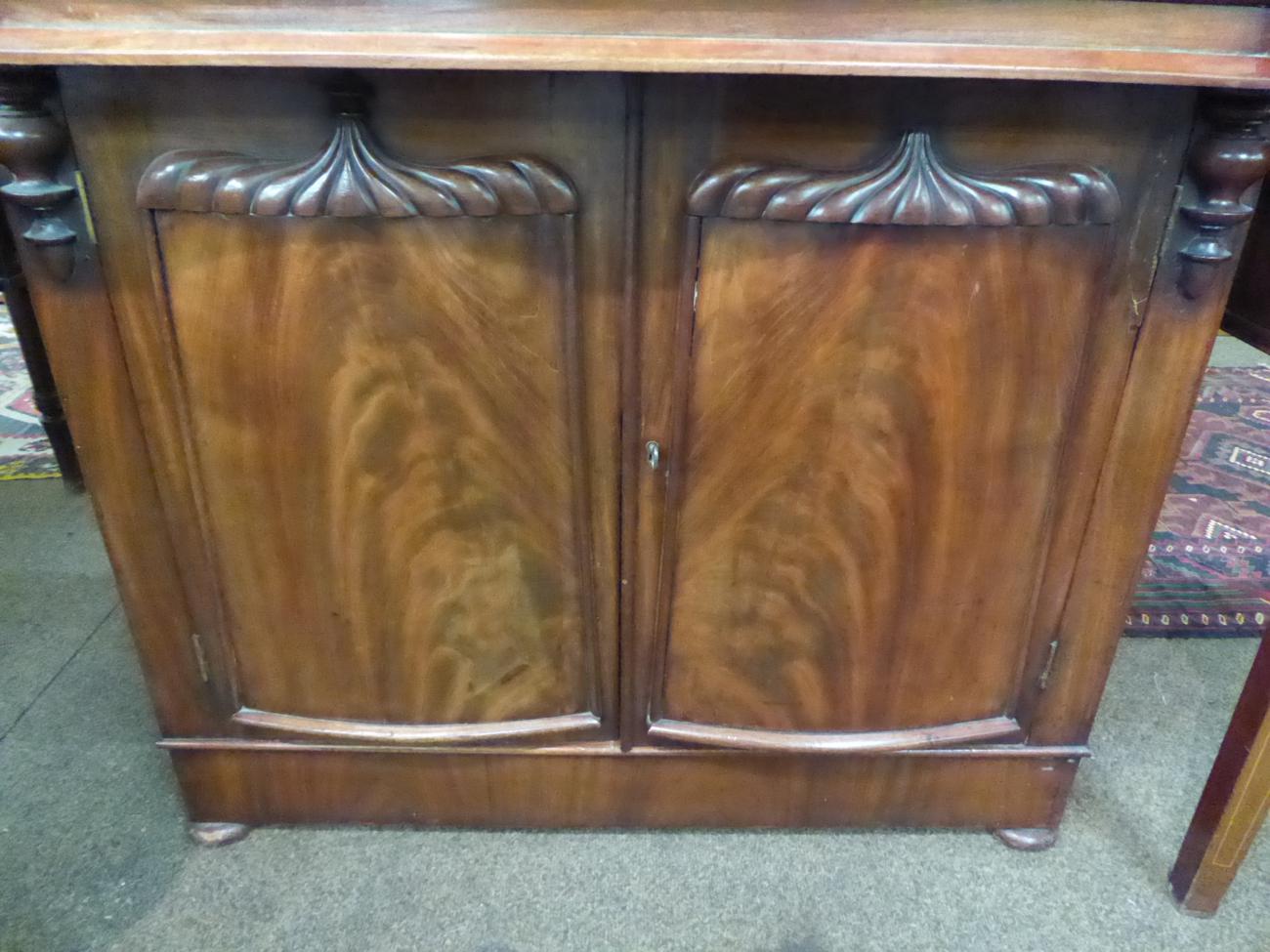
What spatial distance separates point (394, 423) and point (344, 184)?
0.21 m

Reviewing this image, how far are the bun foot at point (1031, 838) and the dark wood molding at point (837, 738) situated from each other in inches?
6.3

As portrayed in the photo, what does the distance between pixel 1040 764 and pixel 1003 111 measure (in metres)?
0.70

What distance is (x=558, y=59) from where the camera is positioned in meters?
0.64

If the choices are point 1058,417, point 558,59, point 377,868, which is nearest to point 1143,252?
point 1058,417

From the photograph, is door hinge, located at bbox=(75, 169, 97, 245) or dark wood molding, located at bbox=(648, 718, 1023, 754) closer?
door hinge, located at bbox=(75, 169, 97, 245)

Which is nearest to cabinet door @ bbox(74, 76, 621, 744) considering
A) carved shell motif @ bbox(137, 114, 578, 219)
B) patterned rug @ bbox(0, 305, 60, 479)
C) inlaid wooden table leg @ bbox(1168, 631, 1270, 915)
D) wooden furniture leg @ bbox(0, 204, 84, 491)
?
carved shell motif @ bbox(137, 114, 578, 219)

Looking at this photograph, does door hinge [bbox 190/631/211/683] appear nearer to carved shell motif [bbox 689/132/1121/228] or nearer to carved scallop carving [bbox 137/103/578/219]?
carved scallop carving [bbox 137/103/578/219]

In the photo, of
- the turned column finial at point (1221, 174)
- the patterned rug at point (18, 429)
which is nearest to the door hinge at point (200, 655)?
the turned column finial at point (1221, 174)

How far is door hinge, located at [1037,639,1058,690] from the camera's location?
0.96 meters

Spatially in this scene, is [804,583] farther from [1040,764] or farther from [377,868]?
[377,868]

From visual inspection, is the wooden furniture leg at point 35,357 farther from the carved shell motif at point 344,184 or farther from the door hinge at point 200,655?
the carved shell motif at point 344,184

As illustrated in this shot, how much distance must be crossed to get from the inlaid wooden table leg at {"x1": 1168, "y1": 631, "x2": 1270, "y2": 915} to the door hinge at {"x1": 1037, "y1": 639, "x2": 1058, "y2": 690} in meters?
0.18

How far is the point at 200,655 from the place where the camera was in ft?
3.15

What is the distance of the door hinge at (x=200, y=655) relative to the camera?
953 millimetres
